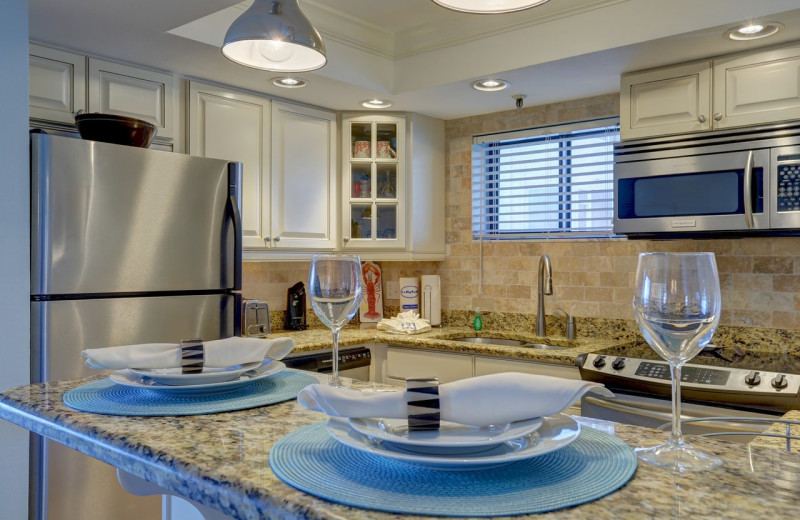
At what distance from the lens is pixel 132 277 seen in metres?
2.38

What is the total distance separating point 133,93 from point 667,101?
2330 millimetres

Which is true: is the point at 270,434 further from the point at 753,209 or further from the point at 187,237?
the point at 753,209

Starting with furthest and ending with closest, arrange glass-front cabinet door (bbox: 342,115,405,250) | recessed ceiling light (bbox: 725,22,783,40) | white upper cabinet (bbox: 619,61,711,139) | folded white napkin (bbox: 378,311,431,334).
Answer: glass-front cabinet door (bbox: 342,115,405,250), folded white napkin (bbox: 378,311,431,334), white upper cabinet (bbox: 619,61,711,139), recessed ceiling light (bbox: 725,22,783,40)

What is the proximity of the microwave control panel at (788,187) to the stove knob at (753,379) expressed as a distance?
66 centimetres

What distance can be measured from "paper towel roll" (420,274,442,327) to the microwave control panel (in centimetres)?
192

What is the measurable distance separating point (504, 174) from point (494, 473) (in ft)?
10.7

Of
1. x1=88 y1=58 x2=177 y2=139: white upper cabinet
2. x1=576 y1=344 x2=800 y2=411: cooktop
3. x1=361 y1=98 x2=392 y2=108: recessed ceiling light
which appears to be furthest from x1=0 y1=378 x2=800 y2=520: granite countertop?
x1=361 y1=98 x2=392 y2=108: recessed ceiling light

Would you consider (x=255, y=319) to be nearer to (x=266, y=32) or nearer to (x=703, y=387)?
(x=266, y=32)

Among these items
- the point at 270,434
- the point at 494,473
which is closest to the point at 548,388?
the point at 494,473

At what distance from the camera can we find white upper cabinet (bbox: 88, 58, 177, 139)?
264 cm

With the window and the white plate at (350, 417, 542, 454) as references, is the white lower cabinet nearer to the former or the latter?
the window

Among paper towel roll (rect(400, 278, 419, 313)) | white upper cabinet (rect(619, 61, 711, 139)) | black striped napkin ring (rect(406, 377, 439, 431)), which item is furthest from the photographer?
paper towel roll (rect(400, 278, 419, 313))

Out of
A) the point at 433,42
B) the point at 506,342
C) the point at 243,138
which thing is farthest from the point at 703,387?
the point at 243,138

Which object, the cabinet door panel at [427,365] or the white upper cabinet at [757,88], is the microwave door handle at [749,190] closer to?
the white upper cabinet at [757,88]
